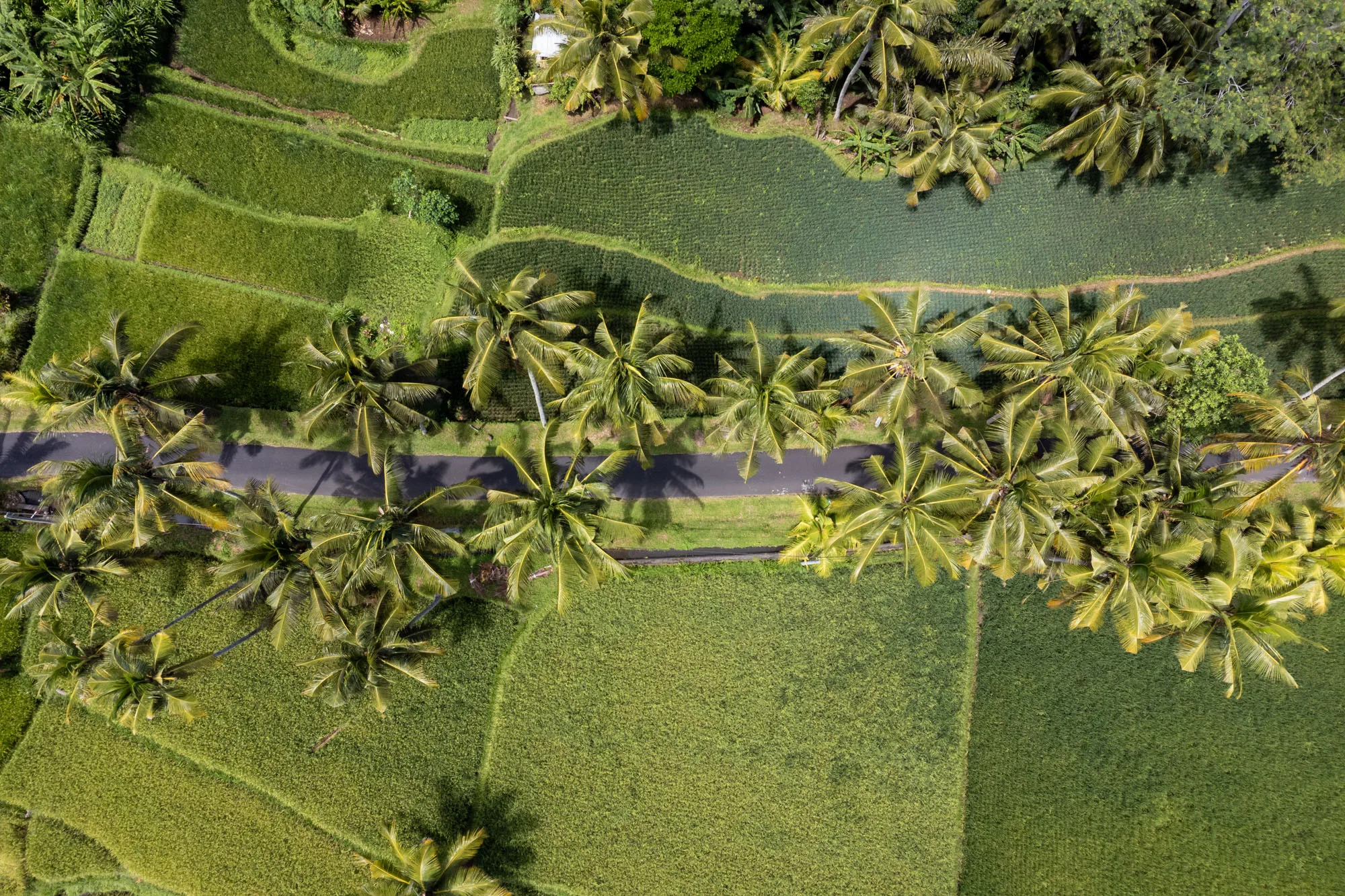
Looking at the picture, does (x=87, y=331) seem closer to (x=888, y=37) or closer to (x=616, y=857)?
(x=616, y=857)

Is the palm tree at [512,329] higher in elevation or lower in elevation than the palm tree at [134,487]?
higher

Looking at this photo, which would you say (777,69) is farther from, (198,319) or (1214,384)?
(198,319)

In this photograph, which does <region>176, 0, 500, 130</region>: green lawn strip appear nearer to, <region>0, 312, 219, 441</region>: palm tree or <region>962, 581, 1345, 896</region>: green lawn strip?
<region>0, 312, 219, 441</region>: palm tree

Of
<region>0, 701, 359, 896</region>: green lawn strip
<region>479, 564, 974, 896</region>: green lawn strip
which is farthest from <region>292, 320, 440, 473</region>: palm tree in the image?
<region>0, 701, 359, 896</region>: green lawn strip

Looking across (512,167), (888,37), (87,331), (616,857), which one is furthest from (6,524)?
(888,37)

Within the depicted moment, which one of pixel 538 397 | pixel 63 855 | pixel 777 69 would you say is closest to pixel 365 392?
pixel 538 397

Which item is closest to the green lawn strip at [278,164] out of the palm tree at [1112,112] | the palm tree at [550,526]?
the palm tree at [550,526]

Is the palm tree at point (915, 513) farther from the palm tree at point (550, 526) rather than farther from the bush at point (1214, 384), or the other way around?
the bush at point (1214, 384)

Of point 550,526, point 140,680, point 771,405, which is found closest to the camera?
point 550,526
